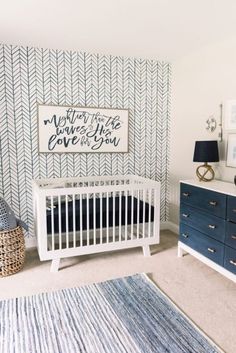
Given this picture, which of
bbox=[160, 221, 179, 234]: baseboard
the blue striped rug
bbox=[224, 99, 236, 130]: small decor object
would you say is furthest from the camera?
bbox=[160, 221, 179, 234]: baseboard

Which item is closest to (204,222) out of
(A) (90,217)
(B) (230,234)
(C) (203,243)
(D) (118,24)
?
(C) (203,243)

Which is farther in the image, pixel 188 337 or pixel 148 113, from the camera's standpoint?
pixel 148 113

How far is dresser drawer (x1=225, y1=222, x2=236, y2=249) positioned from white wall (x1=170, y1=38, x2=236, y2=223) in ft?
2.39

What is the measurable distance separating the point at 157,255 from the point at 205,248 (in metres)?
0.64

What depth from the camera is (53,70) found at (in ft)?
11.3

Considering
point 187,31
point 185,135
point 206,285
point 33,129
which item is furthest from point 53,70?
point 206,285

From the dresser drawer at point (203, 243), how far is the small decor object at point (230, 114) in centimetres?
113

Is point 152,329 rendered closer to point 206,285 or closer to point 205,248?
point 206,285

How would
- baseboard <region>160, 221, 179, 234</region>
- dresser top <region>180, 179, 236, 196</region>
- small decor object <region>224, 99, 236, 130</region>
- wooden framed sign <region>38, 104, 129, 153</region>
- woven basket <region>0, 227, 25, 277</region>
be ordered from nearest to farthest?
dresser top <region>180, 179, 236, 196</region> → woven basket <region>0, 227, 25, 277</region> → small decor object <region>224, 99, 236, 130</region> → wooden framed sign <region>38, 104, 129, 153</region> → baseboard <region>160, 221, 179, 234</region>

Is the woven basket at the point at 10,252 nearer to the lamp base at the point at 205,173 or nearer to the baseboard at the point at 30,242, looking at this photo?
the baseboard at the point at 30,242

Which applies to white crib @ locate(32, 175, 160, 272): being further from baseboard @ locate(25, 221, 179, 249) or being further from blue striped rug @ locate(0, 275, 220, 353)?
blue striped rug @ locate(0, 275, 220, 353)

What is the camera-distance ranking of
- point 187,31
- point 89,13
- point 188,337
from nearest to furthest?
1. point 188,337
2. point 89,13
3. point 187,31

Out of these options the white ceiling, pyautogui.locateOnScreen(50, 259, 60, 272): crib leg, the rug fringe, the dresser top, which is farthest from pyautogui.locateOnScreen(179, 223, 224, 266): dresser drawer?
the white ceiling

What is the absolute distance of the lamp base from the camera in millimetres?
3234
